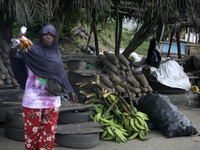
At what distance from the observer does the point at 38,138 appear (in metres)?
2.44

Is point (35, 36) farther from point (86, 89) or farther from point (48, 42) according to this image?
point (48, 42)

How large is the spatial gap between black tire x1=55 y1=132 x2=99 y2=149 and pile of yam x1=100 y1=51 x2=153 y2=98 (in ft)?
7.76

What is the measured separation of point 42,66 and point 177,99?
16.8 ft

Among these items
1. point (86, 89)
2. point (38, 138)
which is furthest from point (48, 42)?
point (86, 89)

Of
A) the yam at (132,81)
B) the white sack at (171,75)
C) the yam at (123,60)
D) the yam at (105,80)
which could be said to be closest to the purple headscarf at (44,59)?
the yam at (105,80)

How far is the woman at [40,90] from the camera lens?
231 cm

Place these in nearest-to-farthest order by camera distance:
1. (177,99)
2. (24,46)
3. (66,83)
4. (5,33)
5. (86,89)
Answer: (24,46) < (66,83) < (86,89) < (5,33) < (177,99)

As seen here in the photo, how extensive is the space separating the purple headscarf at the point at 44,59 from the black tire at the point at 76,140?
1.29 m

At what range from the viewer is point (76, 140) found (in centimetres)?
336

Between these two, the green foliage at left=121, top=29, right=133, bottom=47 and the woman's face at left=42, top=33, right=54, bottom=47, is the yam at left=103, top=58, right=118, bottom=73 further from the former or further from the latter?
the green foliage at left=121, top=29, right=133, bottom=47

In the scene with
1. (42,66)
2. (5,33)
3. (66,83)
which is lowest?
(66,83)

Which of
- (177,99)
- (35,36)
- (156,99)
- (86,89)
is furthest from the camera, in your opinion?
(35,36)

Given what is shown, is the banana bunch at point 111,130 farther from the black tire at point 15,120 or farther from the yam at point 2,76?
the yam at point 2,76

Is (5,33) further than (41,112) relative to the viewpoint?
Yes
